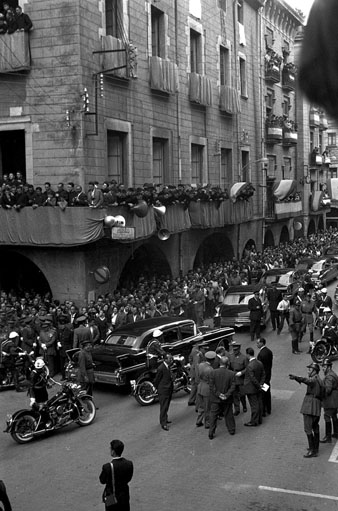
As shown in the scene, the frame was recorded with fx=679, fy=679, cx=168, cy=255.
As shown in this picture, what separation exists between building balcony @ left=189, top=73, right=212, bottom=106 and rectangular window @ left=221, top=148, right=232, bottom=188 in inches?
193

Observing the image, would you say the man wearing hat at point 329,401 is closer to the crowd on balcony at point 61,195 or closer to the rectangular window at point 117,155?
the crowd on balcony at point 61,195

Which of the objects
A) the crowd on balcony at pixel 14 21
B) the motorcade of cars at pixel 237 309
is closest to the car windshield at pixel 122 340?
the motorcade of cars at pixel 237 309

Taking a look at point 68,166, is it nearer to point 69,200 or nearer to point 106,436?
point 69,200

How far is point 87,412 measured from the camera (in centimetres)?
1416

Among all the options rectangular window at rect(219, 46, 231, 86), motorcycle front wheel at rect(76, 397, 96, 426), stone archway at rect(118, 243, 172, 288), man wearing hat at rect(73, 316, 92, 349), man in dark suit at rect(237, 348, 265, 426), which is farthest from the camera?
rectangular window at rect(219, 46, 231, 86)

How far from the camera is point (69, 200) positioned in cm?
2175

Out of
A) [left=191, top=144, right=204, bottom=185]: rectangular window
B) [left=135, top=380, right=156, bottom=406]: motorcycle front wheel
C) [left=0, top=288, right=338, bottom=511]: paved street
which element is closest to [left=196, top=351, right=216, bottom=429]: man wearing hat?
[left=0, top=288, right=338, bottom=511]: paved street

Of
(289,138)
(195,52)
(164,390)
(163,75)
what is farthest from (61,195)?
(289,138)

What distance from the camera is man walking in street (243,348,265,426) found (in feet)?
44.0

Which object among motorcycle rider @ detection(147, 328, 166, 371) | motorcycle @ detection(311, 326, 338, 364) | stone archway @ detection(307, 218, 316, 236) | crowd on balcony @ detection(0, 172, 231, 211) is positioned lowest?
motorcycle @ detection(311, 326, 338, 364)

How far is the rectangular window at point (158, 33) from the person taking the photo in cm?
2912

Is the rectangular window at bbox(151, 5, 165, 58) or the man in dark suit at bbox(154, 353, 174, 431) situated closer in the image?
the man in dark suit at bbox(154, 353, 174, 431)

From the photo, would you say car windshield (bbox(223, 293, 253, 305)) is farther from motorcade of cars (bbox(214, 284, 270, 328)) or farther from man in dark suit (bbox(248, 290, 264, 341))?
man in dark suit (bbox(248, 290, 264, 341))

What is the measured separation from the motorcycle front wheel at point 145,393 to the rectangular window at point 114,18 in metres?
15.1
